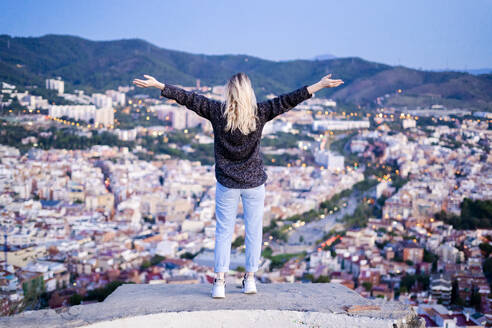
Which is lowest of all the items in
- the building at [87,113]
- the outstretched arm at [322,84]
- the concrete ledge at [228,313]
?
the concrete ledge at [228,313]

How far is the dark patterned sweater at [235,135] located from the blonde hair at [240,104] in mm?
24

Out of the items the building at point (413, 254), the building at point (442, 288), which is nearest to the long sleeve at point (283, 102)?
the building at point (442, 288)

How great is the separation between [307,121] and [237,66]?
41.7 feet

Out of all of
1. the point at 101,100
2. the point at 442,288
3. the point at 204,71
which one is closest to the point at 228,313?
the point at 442,288

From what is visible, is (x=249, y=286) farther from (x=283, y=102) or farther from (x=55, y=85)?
(x=55, y=85)

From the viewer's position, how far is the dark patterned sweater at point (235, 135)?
1.39 metres

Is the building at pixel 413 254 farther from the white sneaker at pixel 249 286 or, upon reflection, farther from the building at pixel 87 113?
the building at pixel 87 113

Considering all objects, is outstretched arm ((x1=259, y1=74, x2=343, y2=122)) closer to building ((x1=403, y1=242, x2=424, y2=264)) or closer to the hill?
building ((x1=403, y1=242, x2=424, y2=264))

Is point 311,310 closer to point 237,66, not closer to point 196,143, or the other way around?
point 196,143

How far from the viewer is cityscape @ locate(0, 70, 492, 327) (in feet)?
22.9

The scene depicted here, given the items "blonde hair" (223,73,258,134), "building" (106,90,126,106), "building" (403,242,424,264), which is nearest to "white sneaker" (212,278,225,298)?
"blonde hair" (223,73,258,134)

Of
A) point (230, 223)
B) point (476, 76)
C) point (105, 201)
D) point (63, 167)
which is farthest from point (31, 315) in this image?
point (476, 76)

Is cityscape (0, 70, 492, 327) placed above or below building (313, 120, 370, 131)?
below

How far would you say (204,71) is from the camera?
117 feet
